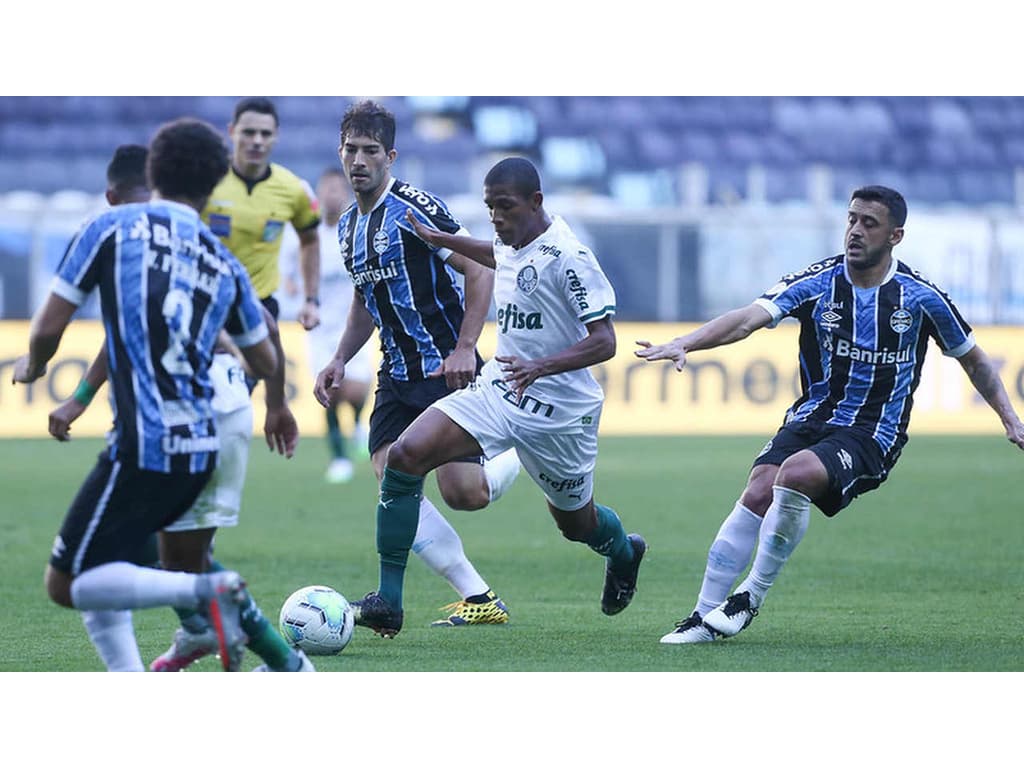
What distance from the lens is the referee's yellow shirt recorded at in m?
8.15

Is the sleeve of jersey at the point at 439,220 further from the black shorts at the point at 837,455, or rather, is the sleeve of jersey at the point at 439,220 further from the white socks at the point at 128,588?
the white socks at the point at 128,588

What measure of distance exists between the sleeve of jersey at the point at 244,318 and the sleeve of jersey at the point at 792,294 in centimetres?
247

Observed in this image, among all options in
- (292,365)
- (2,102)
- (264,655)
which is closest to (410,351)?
(264,655)

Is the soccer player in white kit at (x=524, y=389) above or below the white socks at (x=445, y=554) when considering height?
above

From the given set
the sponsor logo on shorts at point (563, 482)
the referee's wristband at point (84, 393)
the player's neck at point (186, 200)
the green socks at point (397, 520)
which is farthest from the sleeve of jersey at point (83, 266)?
the sponsor logo on shorts at point (563, 482)

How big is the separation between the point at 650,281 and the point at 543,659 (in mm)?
16119

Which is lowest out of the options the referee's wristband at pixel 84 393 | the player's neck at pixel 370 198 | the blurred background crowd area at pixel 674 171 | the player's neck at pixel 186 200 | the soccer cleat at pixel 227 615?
the soccer cleat at pixel 227 615

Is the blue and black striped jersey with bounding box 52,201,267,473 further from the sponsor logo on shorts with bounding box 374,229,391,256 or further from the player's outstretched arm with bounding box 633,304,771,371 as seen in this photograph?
the sponsor logo on shorts with bounding box 374,229,391,256

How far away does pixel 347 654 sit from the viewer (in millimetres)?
6289

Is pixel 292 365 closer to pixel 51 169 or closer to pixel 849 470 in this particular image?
pixel 51 169

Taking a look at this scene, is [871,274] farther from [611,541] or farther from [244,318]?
[244,318]

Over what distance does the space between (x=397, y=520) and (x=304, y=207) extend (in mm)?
2363

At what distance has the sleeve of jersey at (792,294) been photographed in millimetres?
6840

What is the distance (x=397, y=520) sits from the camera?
6.70m
